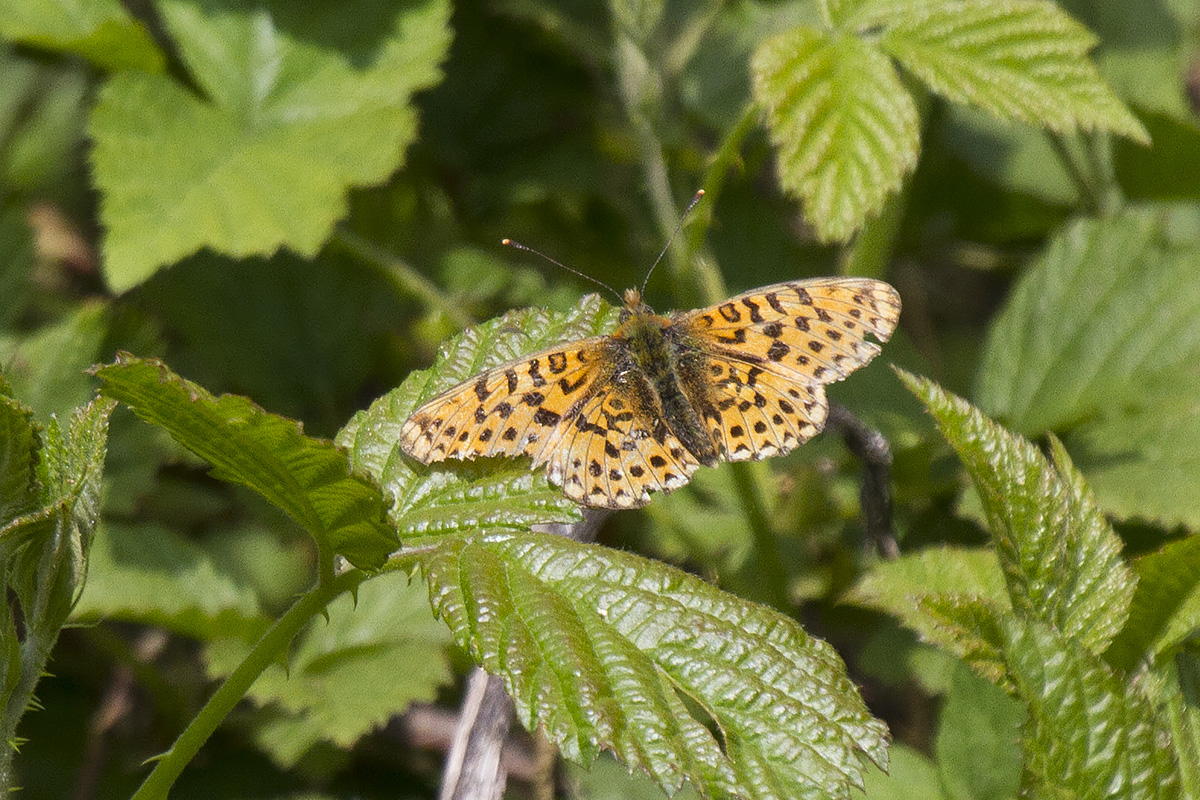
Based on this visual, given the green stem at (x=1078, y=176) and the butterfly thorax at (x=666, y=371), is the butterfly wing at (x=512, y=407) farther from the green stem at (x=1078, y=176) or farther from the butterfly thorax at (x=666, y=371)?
the green stem at (x=1078, y=176)

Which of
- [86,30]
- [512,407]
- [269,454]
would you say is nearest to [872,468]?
[512,407]

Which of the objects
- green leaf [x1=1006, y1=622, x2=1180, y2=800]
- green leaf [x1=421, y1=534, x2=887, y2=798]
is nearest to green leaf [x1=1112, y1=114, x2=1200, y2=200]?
green leaf [x1=1006, y1=622, x2=1180, y2=800]

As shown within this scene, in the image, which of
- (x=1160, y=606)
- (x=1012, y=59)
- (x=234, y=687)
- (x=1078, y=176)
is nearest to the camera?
(x=234, y=687)

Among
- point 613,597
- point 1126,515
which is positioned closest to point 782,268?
point 1126,515

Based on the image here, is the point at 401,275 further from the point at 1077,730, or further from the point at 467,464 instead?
the point at 1077,730

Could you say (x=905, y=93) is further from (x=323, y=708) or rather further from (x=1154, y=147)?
(x=323, y=708)

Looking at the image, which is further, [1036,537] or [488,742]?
[488,742]
